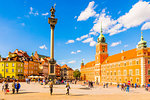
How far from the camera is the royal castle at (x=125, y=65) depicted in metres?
48.8

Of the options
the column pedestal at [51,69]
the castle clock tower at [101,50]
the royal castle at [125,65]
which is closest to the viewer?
the column pedestal at [51,69]

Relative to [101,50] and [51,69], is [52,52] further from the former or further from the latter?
[101,50]

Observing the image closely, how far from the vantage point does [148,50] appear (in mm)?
52844

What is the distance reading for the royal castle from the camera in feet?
160

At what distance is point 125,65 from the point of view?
195 ft

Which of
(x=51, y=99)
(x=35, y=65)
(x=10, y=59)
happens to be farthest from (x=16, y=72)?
(x=51, y=99)

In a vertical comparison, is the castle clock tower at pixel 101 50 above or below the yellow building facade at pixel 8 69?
above

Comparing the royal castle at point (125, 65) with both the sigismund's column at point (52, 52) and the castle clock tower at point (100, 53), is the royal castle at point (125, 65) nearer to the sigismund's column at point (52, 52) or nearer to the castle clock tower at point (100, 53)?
the castle clock tower at point (100, 53)

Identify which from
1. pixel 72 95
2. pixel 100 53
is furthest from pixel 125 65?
pixel 72 95

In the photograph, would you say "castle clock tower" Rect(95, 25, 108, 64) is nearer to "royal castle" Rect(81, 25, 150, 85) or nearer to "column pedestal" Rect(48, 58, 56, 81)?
"royal castle" Rect(81, 25, 150, 85)

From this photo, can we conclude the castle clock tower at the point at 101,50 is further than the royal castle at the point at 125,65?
Yes

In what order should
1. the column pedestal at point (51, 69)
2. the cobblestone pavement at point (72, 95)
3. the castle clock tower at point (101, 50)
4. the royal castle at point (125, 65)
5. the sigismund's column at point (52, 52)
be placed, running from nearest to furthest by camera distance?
the cobblestone pavement at point (72, 95), the column pedestal at point (51, 69), the sigismund's column at point (52, 52), the royal castle at point (125, 65), the castle clock tower at point (101, 50)

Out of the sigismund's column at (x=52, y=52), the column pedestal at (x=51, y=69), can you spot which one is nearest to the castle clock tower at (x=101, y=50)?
the sigismund's column at (x=52, y=52)

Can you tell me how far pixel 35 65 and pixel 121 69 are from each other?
1920 inches
